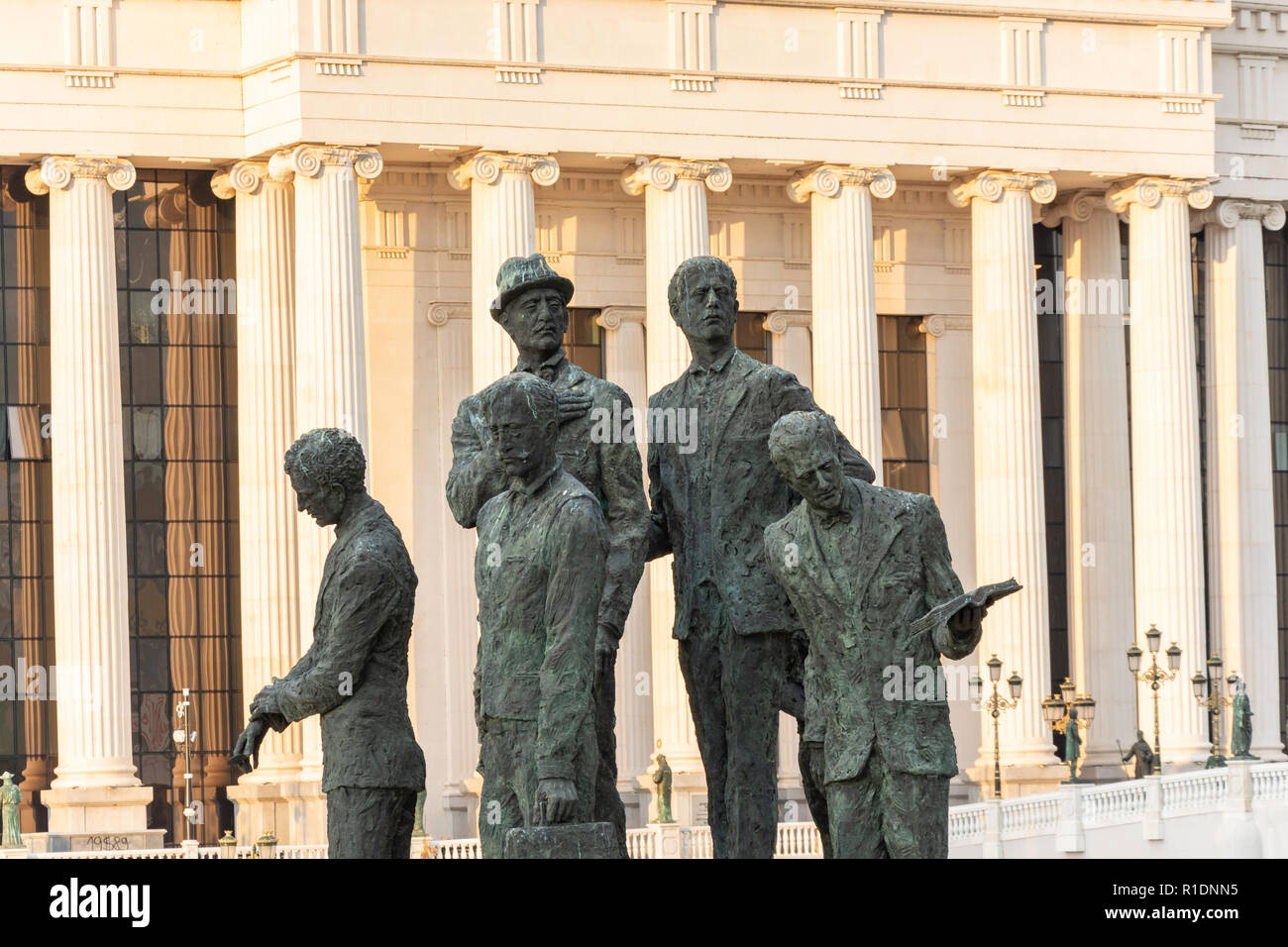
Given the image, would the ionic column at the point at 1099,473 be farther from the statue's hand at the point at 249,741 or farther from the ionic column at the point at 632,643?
the statue's hand at the point at 249,741

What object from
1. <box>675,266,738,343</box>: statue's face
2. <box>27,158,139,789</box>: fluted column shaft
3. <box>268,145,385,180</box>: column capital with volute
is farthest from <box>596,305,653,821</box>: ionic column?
<box>675,266,738,343</box>: statue's face

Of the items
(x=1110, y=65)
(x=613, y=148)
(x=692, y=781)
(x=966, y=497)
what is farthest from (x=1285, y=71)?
(x=692, y=781)

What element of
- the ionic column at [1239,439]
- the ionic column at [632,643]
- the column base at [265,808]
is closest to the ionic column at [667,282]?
the ionic column at [632,643]

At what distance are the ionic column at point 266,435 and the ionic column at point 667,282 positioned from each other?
6.51 m

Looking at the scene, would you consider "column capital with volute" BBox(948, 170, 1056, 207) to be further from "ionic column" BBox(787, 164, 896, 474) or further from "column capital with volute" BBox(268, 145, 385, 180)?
"column capital with volute" BBox(268, 145, 385, 180)

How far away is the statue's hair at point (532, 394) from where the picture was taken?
45.5ft

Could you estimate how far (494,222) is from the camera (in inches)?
1967

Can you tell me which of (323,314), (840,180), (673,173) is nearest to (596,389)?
(323,314)

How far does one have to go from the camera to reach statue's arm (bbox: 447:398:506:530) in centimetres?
1562

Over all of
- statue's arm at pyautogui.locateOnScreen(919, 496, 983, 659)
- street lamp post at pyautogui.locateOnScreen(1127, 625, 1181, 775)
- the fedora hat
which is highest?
the fedora hat

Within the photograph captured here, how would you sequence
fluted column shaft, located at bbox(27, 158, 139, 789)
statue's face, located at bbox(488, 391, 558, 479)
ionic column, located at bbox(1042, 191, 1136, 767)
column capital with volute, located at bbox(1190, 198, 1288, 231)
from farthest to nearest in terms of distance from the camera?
column capital with volute, located at bbox(1190, 198, 1288, 231)
ionic column, located at bbox(1042, 191, 1136, 767)
fluted column shaft, located at bbox(27, 158, 139, 789)
statue's face, located at bbox(488, 391, 558, 479)

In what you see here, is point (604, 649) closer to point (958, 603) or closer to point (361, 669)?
point (361, 669)

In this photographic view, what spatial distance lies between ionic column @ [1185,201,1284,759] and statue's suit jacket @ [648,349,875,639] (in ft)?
137
